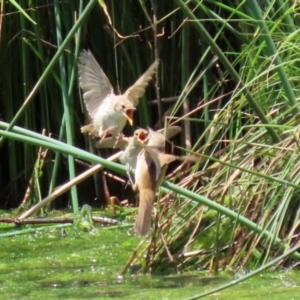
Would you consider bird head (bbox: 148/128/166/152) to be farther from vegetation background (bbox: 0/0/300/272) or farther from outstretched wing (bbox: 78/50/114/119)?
outstretched wing (bbox: 78/50/114/119)

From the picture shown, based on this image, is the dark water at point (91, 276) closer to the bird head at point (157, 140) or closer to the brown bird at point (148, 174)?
the brown bird at point (148, 174)

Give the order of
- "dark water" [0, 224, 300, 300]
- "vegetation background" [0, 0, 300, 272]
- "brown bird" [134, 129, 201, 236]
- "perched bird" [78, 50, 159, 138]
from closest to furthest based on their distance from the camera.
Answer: "brown bird" [134, 129, 201, 236]
"dark water" [0, 224, 300, 300]
"vegetation background" [0, 0, 300, 272]
"perched bird" [78, 50, 159, 138]

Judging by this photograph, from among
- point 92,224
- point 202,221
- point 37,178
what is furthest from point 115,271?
point 37,178

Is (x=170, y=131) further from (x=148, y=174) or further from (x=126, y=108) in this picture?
(x=126, y=108)

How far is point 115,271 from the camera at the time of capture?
3.16m

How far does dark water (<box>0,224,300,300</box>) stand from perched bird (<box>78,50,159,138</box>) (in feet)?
1.63

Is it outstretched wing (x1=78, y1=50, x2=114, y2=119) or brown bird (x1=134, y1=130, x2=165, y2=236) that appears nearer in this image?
brown bird (x1=134, y1=130, x2=165, y2=236)

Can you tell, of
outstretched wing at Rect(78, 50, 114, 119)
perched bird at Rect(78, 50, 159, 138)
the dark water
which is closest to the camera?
the dark water

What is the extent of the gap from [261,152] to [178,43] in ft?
5.45

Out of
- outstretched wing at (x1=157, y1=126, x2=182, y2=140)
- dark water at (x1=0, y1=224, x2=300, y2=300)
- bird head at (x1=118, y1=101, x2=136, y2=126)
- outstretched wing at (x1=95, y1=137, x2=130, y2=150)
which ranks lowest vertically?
dark water at (x1=0, y1=224, x2=300, y2=300)

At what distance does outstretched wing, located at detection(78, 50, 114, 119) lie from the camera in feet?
10.6

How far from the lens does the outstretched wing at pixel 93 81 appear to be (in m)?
3.24

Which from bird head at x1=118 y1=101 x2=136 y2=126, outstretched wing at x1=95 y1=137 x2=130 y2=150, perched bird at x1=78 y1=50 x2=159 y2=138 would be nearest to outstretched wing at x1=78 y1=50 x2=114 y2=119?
perched bird at x1=78 y1=50 x2=159 y2=138

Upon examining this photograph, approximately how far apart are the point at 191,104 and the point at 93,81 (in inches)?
48.7
